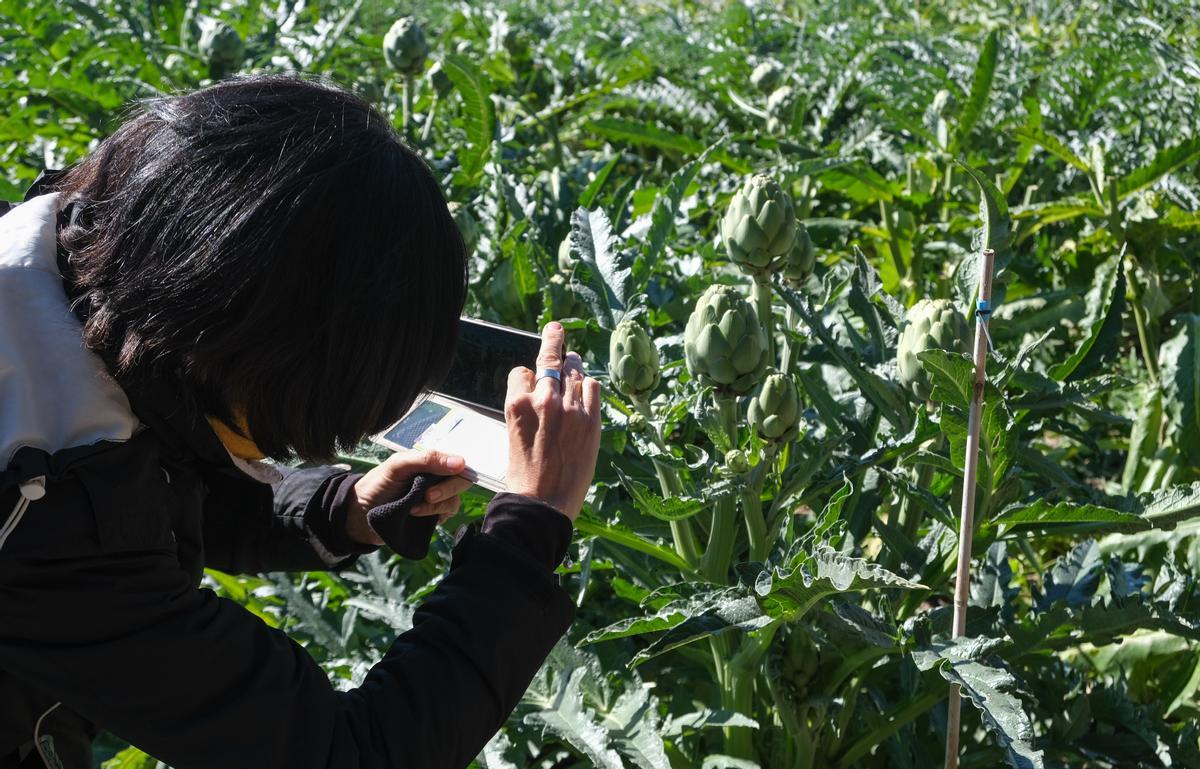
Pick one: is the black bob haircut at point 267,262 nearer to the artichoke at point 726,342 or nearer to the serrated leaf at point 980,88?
the artichoke at point 726,342

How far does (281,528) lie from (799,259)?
62 cm

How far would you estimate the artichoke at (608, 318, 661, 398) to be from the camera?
1167 millimetres

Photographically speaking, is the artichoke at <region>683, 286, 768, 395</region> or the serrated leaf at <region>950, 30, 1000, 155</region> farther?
the serrated leaf at <region>950, 30, 1000, 155</region>

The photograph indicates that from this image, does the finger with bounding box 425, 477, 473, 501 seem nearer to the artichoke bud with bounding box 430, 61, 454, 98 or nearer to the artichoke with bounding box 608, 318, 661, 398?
the artichoke with bounding box 608, 318, 661, 398

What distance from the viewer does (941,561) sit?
1290mm

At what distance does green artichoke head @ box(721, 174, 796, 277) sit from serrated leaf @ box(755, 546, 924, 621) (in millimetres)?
343

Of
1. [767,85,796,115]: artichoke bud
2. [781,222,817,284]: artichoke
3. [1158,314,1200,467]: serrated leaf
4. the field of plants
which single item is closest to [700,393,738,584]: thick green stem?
the field of plants

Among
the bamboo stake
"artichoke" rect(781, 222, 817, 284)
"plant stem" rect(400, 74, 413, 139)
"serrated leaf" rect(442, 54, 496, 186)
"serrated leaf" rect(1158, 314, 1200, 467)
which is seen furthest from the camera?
"plant stem" rect(400, 74, 413, 139)

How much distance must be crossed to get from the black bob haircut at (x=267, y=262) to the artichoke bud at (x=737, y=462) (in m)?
0.40

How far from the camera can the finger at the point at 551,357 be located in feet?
3.00

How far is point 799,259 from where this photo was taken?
1.38 m

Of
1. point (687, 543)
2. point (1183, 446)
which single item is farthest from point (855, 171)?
point (687, 543)

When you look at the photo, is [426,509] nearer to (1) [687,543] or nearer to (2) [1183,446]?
(1) [687,543]

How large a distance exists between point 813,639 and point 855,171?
986 mm
